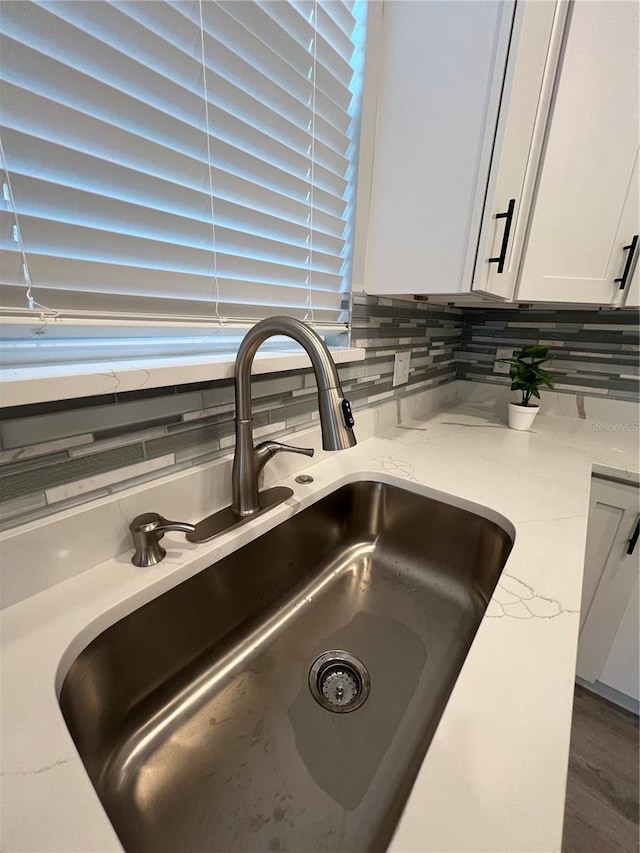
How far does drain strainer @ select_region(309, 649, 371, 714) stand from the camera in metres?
0.56

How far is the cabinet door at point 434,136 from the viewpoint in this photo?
723 millimetres

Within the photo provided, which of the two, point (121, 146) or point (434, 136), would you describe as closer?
point (121, 146)

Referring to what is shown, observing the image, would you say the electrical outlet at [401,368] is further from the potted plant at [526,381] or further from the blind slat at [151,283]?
the blind slat at [151,283]

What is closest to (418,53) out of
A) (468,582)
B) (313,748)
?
(468,582)

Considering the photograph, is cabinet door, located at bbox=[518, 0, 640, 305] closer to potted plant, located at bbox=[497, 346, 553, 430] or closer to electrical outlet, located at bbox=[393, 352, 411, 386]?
potted plant, located at bbox=[497, 346, 553, 430]

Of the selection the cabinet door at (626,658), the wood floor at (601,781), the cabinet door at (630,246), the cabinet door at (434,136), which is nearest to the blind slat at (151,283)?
the cabinet door at (434,136)

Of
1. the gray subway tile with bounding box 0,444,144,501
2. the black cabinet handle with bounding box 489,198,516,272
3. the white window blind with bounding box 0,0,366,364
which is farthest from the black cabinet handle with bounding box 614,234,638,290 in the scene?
the gray subway tile with bounding box 0,444,144,501

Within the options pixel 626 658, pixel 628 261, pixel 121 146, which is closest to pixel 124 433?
pixel 121 146

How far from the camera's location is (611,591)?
43.8 inches

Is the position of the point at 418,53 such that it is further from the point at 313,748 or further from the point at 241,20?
the point at 313,748

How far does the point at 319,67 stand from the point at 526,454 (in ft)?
3.64

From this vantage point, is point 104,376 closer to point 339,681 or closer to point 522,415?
point 339,681

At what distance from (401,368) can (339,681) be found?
0.95 meters

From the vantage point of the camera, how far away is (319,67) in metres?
0.77
